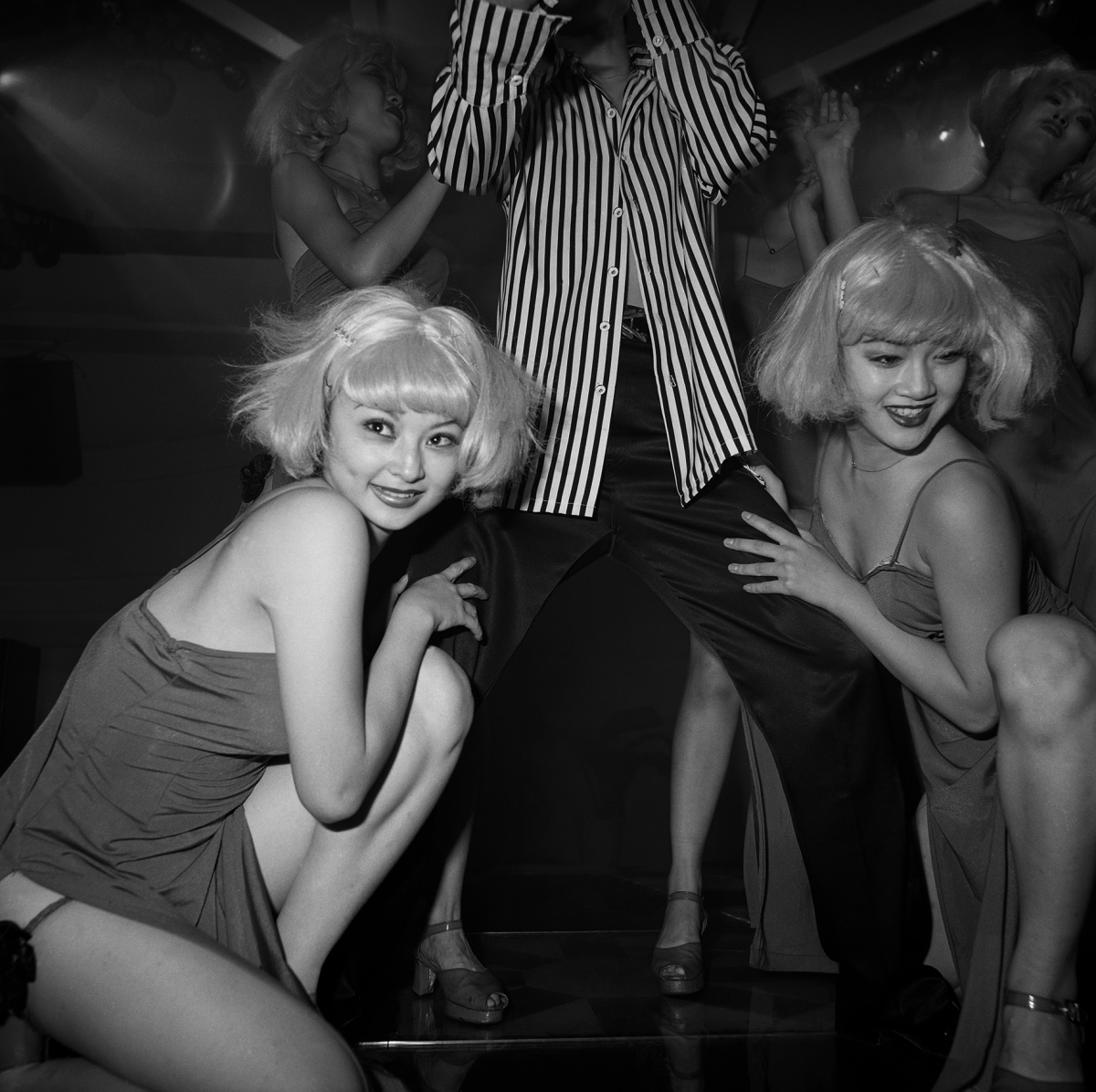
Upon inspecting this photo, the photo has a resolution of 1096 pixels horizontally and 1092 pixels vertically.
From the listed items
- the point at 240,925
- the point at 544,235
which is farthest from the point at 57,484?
the point at 240,925

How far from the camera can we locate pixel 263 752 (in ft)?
4.43

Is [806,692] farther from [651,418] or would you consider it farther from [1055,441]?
[1055,441]

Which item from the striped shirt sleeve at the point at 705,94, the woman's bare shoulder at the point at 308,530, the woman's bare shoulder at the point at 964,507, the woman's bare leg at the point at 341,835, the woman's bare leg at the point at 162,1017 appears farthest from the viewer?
the striped shirt sleeve at the point at 705,94

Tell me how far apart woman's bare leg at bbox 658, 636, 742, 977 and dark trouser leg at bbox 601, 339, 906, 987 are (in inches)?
8.9

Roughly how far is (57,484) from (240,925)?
7.01ft

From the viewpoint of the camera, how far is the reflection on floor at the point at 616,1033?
4.65ft

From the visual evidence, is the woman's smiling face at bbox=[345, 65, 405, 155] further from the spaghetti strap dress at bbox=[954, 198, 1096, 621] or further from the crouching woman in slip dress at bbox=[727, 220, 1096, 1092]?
the spaghetti strap dress at bbox=[954, 198, 1096, 621]

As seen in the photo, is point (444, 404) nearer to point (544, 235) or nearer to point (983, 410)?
point (544, 235)

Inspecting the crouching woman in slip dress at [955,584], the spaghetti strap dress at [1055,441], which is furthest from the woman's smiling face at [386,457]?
the spaghetti strap dress at [1055,441]

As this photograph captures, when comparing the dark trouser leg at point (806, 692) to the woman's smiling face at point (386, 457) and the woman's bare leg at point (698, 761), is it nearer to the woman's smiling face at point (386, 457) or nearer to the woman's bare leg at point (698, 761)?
the woman's bare leg at point (698, 761)

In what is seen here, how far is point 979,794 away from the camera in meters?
1.62

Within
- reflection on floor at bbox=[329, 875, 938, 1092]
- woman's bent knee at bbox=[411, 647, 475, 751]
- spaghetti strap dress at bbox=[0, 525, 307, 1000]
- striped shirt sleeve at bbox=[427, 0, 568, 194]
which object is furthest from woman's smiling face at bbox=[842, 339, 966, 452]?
spaghetti strap dress at bbox=[0, 525, 307, 1000]

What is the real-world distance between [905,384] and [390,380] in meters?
0.80

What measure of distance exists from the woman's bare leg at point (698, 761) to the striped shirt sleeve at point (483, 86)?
0.89m
